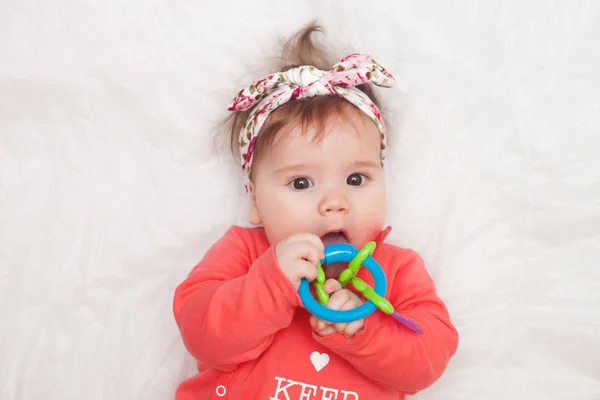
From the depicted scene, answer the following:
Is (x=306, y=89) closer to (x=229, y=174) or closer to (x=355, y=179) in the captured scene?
(x=355, y=179)

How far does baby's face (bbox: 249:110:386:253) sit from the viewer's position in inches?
56.6

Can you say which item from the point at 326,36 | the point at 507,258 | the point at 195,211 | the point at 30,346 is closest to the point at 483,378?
the point at 507,258

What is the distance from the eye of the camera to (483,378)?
1.61 meters

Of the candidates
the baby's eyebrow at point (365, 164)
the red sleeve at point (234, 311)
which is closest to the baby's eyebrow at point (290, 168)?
the baby's eyebrow at point (365, 164)

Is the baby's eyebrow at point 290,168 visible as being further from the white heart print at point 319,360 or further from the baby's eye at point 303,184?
the white heart print at point 319,360

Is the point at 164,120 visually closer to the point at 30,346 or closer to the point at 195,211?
the point at 195,211

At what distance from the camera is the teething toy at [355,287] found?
1.25 meters

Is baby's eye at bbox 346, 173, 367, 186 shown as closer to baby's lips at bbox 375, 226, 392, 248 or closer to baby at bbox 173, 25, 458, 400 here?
baby at bbox 173, 25, 458, 400

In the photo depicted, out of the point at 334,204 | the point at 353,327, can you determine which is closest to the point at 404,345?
the point at 353,327

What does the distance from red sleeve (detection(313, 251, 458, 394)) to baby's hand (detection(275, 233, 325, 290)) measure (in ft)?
0.44

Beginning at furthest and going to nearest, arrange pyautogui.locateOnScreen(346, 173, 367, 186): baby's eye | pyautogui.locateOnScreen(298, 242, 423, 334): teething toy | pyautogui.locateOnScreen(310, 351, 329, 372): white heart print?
pyautogui.locateOnScreen(346, 173, 367, 186): baby's eye → pyautogui.locateOnScreen(310, 351, 329, 372): white heart print → pyautogui.locateOnScreen(298, 242, 423, 334): teething toy

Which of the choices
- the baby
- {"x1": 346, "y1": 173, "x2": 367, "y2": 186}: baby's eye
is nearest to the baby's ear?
the baby

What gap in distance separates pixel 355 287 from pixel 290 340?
Result: 243mm

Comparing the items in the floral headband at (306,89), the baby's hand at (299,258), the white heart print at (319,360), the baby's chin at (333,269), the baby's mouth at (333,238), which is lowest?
the white heart print at (319,360)
